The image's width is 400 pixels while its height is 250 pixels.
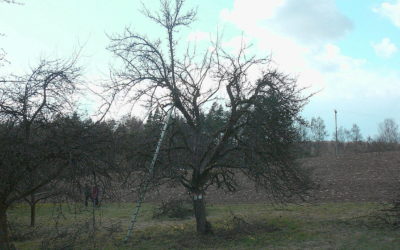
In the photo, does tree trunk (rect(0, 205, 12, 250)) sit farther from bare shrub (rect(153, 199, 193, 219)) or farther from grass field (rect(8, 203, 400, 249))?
→ bare shrub (rect(153, 199, 193, 219))

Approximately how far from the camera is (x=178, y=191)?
3234cm

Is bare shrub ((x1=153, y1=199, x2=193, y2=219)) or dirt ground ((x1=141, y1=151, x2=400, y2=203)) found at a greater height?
dirt ground ((x1=141, y1=151, x2=400, y2=203))

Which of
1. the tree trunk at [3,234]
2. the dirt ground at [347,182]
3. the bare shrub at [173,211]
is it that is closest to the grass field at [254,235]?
the tree trunk at [3,234]

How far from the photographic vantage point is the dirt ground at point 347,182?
24117 millimetres

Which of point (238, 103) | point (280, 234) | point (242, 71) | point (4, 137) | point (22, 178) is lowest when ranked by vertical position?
point (280, 234)

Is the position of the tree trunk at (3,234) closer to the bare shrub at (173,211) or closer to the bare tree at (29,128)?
the bare tree at (29,128)

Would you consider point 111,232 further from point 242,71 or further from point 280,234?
point 242,71

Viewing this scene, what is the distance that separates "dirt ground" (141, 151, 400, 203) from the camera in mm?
24117

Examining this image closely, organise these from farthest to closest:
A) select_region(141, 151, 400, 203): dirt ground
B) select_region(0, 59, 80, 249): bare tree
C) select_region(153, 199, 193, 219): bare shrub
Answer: select_region(141, 151, 400, 203): dirt ground → select_region(153, 199, 193, 219): bare shrub → select_region(0, 59, 80, 249): bare tree

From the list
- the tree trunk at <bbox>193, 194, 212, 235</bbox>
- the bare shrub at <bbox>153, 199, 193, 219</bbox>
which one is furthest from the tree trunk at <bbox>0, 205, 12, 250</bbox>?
the bare shrub at <bbox>153, 199, 193, 219</bbox>

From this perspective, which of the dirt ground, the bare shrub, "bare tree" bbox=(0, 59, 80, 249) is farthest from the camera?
the dirt ground

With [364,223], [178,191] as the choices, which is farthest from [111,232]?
[178,191]

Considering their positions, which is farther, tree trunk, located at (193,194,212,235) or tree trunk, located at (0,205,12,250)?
tree trunk, located at (193,194,212,235)

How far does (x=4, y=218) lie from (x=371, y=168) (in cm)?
2410
